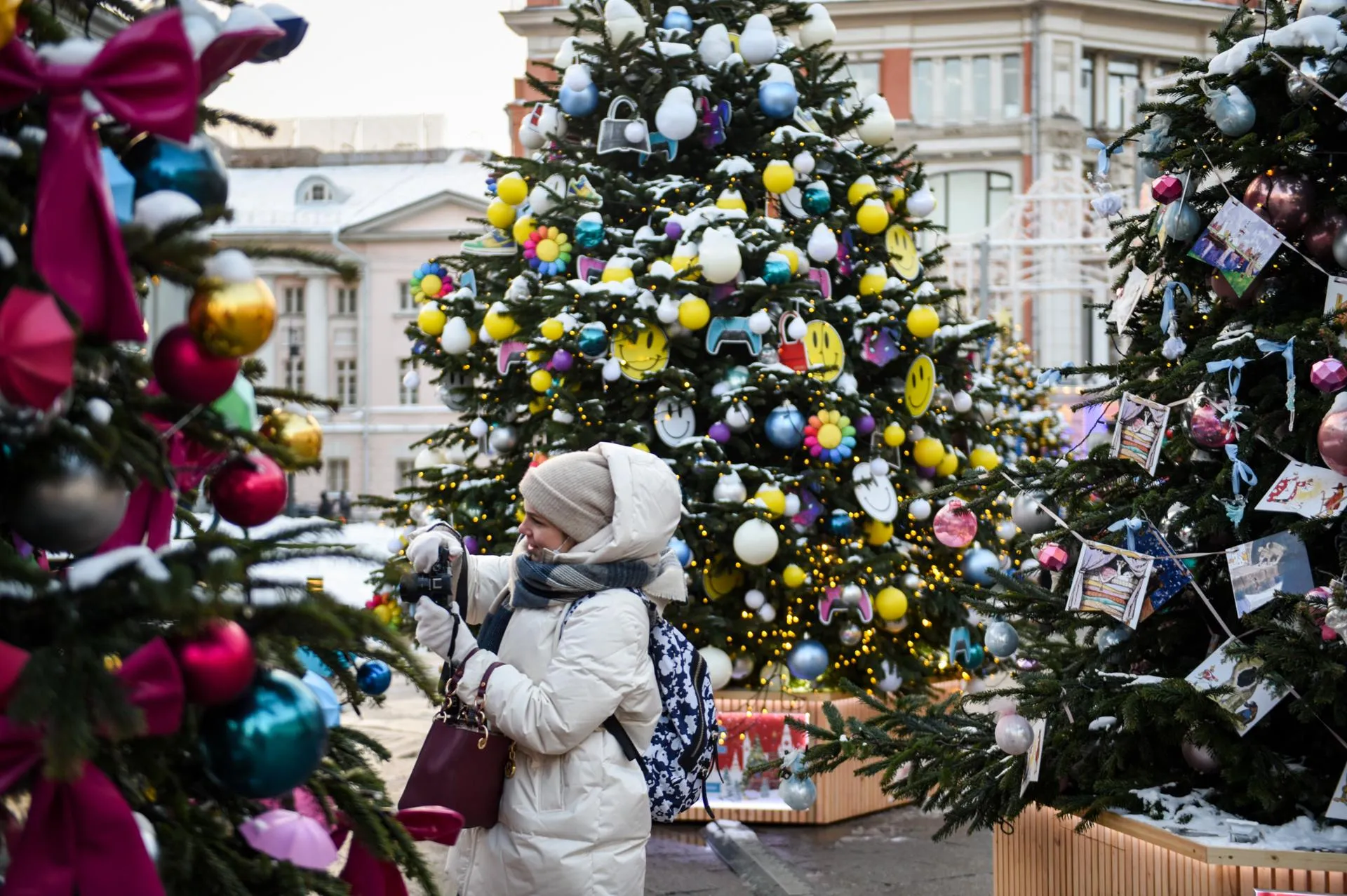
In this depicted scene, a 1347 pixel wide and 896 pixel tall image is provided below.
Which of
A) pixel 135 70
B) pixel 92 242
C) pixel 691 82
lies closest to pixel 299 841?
pixel 92 242

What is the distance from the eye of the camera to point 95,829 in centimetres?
145

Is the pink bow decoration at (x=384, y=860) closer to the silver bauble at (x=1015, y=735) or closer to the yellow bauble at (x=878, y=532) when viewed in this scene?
the silver bauble at (x=1015, y=735)

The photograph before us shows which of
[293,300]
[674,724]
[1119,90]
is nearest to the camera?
[674,724]

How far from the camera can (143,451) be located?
5.06ft

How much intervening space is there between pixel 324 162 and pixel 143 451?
50.4m

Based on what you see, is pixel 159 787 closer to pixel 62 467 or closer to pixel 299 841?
pixel 299 841

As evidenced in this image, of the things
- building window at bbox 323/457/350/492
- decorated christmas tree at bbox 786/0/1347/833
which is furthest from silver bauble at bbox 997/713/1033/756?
building window at bbox 323/457/350/492

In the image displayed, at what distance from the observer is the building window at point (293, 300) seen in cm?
4578

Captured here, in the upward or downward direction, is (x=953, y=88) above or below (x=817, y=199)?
above

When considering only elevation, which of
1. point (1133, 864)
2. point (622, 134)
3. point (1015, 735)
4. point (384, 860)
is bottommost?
point (1133, 864)

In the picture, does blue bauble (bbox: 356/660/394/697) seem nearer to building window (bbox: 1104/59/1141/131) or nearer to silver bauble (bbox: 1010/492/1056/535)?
silver bauble (bbox: 1010/492/1056/535)

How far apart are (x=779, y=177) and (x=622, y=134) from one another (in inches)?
33.3

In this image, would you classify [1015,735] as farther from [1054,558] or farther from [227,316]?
[227,316]

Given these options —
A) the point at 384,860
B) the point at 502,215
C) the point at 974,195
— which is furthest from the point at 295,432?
the point at 974,195
